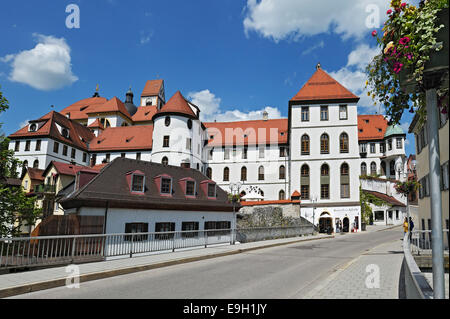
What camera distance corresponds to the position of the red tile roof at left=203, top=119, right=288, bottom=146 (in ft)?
186

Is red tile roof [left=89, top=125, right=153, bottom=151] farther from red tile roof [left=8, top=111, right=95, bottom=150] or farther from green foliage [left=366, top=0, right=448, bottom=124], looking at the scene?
green foliage [left=366, top=0, right=448, bottom=124]

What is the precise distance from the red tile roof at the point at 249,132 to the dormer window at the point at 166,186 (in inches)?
1437

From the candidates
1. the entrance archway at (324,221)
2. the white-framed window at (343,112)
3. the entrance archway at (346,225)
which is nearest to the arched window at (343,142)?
the white-framed window at (343,112)

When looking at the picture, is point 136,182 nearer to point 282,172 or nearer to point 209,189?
point 209,189

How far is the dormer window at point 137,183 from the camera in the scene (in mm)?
18955

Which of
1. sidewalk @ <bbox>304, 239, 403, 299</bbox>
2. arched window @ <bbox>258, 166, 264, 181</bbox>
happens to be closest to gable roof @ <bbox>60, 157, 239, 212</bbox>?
sidewalk @ <bbox>304, 239, 403, 299</bbox>

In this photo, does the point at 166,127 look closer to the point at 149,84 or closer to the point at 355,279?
the point at 355,279

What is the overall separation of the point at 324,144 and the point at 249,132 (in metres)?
17.8

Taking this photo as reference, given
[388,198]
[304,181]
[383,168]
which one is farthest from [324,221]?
[383,168]

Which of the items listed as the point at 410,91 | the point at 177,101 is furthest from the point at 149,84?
the point at 410,91

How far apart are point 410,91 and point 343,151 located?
43198 millimetres

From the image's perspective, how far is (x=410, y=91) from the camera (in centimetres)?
334

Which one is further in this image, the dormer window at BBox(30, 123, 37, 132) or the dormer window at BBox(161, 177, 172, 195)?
the dormer window at BBox(30, 123, 37, 132)

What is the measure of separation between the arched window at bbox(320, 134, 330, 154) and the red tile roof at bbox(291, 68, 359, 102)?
5539 mm
